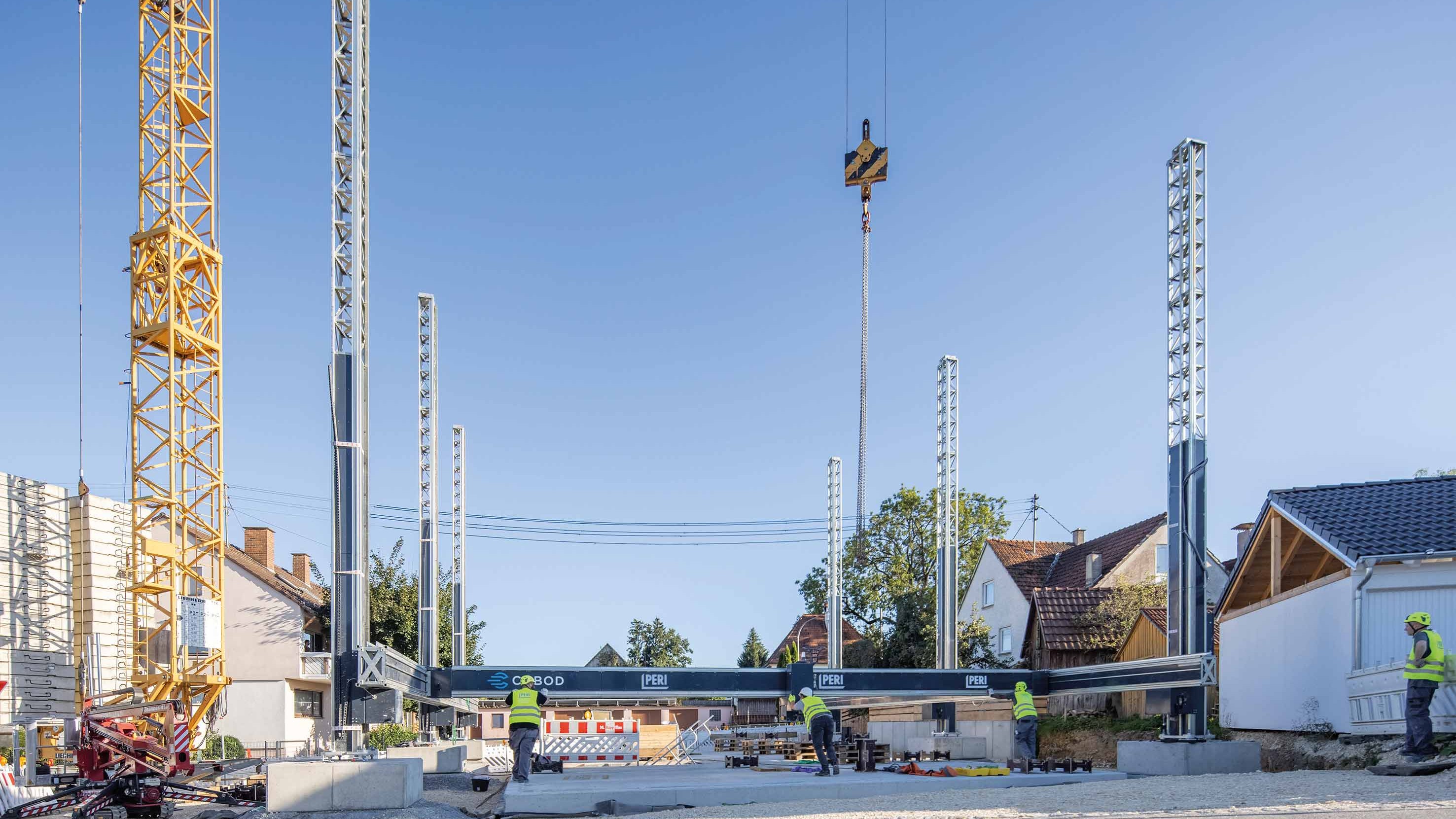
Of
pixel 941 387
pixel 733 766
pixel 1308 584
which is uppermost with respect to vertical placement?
pixel 941 387

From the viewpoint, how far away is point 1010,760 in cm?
2039

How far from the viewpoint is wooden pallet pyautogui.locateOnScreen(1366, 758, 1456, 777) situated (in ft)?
Answer: 41.9

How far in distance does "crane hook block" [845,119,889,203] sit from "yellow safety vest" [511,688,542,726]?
24757 millimetres

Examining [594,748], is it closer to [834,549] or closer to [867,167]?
[834,549]

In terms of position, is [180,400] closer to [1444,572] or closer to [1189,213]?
[1189,213]

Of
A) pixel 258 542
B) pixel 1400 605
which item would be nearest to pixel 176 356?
pixel 258 542

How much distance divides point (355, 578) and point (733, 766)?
858 cm

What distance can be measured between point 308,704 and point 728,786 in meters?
31.1

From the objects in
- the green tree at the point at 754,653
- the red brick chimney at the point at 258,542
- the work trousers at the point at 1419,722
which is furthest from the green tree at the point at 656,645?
the work trousers at the point at 1419,722

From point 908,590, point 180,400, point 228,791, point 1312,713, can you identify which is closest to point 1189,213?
point 1312,713

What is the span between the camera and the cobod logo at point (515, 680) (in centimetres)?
2136

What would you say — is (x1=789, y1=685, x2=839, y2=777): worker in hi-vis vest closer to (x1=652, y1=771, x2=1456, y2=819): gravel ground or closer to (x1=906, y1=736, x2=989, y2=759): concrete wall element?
(x1=652, y1=771, x2=1456, y2=819): gravel ground

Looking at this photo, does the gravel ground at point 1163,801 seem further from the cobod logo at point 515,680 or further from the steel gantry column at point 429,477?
the steel gantry column at point 429,477

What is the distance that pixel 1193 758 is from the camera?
17.8 m
